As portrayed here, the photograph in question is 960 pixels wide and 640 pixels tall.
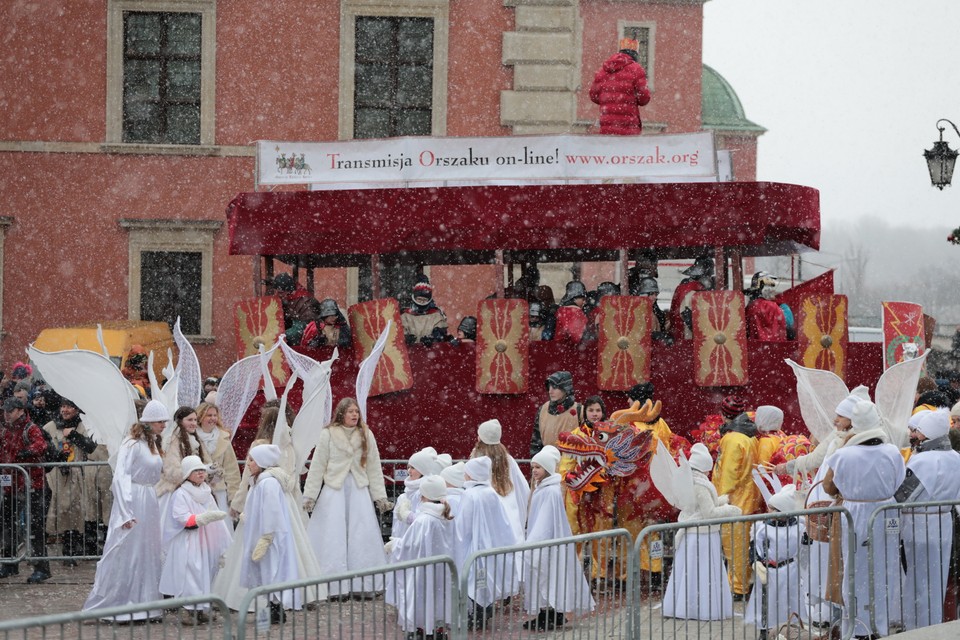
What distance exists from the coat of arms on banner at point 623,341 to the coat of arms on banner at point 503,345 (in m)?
0.75

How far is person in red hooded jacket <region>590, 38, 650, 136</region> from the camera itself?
15.9 metres

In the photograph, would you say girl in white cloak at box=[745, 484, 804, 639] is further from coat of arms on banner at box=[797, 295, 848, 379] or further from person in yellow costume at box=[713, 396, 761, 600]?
coat of arms on banner at box=[797, 295, 848, 379]

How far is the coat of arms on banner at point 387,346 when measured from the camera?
1453cm

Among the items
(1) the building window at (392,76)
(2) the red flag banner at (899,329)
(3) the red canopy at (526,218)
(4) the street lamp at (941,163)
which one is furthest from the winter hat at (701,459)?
(1) the building window at (392,76)

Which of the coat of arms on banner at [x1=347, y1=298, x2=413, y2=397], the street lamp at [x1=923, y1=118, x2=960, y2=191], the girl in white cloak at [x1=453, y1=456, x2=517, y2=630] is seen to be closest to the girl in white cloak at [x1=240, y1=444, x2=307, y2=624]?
the girl in white cloak at [x1=453, y1=456, x2=517, y2=630]

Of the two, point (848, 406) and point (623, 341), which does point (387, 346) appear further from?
point (848, 406)

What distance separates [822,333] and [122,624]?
7488mm

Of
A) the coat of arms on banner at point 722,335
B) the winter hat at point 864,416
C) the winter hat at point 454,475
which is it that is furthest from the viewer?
the coat of arms on banner at point 722,335

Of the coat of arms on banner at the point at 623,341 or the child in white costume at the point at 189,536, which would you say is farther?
the coat of arms on banner at the point at 623,341

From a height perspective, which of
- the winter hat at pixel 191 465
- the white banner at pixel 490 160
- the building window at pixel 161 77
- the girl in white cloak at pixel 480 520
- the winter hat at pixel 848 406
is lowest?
the girl in white cloak at pixel 480 520

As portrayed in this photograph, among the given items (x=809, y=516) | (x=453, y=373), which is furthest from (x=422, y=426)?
(x=809, y=516)

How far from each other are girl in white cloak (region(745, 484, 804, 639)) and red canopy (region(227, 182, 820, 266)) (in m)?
5.45

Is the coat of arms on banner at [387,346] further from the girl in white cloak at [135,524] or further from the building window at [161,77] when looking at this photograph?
the building window at [161,77]

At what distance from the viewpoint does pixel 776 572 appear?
29.9 ft
